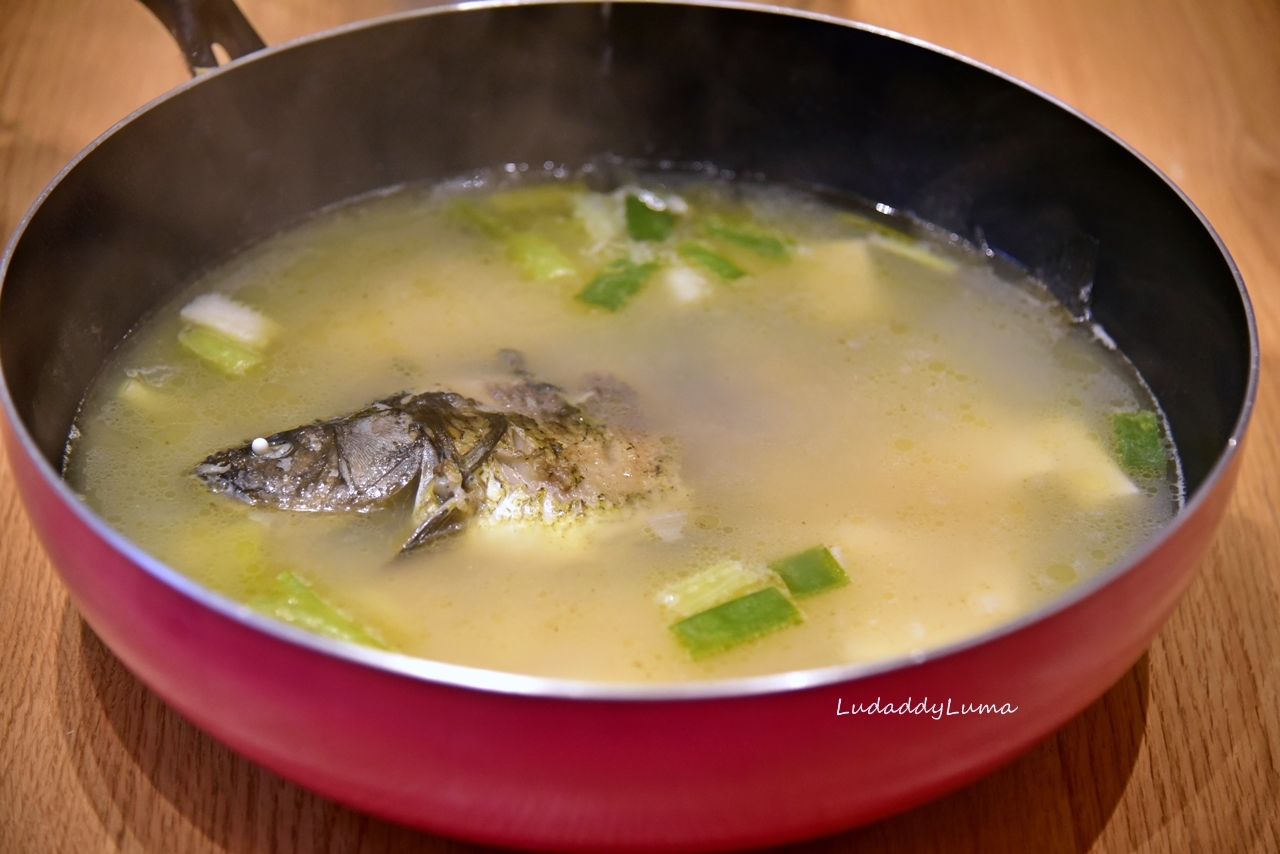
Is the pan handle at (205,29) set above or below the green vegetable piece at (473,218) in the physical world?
above

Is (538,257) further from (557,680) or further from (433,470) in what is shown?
(557,680)

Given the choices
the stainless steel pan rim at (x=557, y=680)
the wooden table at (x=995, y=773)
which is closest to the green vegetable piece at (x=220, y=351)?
the wooden table at (x=995, y=773)

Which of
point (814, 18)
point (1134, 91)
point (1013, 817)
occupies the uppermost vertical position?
point (814, 18)

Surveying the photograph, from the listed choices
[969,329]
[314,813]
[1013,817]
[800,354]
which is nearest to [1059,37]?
[969,329]

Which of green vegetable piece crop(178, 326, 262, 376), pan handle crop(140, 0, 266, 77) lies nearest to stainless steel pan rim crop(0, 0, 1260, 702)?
green vegetable piece crop(178, 326, 262, 376)

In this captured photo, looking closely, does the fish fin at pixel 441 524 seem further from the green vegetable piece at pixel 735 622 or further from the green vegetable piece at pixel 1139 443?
the green vegetable piece at pixel 1139 443

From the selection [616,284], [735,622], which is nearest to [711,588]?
[735,622]

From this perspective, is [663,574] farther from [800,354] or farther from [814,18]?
[814,18]

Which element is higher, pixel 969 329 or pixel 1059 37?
pixel 1059 37
